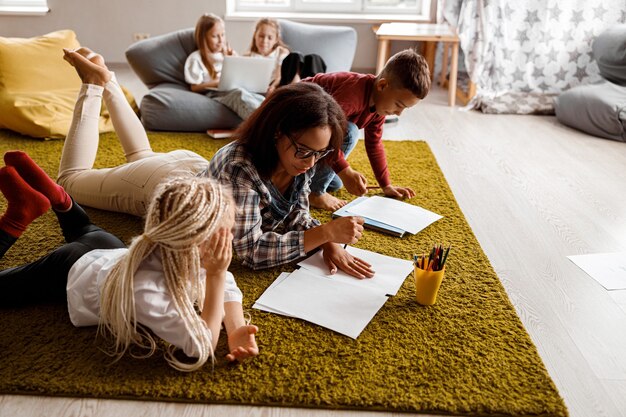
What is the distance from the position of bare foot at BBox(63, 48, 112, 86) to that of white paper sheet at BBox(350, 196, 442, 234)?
108 cm

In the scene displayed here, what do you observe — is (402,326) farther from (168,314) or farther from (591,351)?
(168,314)

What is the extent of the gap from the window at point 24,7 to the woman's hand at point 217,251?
455 centimetres

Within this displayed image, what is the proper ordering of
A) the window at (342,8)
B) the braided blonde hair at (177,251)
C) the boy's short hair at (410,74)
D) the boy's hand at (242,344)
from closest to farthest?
1. the braided blonde hair at (177,251)
2. the boy's hand at (242,344)
3. the boy's short hair at (410,74)
4. the window at (342,8)

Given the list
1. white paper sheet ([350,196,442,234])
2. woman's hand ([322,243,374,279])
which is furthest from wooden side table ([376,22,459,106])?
woman's hand ([322,243,374,279])

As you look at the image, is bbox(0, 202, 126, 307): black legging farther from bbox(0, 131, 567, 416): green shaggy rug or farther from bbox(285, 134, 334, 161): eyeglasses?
bbox(285, 134, 334, 161): eyeglasses

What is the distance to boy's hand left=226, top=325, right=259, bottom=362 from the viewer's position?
1.39m

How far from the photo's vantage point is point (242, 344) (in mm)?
1413

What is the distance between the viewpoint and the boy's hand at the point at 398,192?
242 cm

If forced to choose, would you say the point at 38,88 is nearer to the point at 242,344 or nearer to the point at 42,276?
the point at 42,276

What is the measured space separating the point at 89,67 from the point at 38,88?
50.8 inches

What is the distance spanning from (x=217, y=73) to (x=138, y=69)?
1.67 feet

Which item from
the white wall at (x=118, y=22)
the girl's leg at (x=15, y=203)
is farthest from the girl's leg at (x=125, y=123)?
the white wall at (x=118, y=22)

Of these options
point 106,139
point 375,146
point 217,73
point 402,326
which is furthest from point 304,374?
point 217,73

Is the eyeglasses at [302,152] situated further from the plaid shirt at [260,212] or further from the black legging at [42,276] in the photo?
the black legging at [42,276]
